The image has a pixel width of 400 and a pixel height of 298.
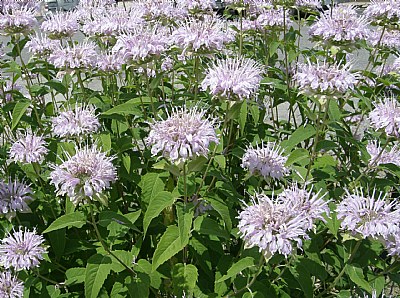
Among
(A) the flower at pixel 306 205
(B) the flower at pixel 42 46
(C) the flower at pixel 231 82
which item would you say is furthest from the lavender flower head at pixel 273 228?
(B) the flower at pixel 42 46

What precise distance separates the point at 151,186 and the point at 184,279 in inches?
14.9

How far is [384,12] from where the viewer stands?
2.61m

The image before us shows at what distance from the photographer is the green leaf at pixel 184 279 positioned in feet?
5.68

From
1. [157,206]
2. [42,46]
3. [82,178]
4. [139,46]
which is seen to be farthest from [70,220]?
[42,46]

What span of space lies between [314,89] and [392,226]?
56 centimetres

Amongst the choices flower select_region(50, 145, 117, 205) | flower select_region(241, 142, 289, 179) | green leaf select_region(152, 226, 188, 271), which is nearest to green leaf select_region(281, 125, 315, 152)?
flower select_region(241, 142, 289, 179)

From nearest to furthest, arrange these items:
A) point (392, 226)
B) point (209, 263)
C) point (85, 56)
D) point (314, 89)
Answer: point (392, 226), point (314, 89), point (209, 263), point (85, 56)

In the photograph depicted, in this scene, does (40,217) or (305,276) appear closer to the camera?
(305,276)

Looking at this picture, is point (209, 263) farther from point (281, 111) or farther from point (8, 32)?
point (281, 111)

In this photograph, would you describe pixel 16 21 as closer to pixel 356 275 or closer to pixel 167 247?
pixel 167 247

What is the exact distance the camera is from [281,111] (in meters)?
4.75

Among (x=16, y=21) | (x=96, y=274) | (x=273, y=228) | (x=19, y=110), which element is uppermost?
(x=16, y=21)

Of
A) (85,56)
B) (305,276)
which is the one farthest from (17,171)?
(305,276)

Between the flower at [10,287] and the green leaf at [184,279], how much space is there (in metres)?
0.56
